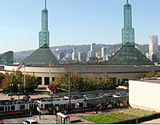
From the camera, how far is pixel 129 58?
253 feet

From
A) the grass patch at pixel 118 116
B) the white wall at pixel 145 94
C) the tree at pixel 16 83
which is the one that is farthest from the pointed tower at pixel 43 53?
the grass patch at pixel 118 116

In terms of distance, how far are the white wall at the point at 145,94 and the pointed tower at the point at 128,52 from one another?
3897cm

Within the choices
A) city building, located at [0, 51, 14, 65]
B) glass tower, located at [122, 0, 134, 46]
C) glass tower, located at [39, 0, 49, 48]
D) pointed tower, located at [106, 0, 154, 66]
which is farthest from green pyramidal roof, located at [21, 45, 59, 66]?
city building, located at [0, 51, 14, 65]

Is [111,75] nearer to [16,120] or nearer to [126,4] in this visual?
[126,4]

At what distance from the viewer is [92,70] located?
63.9 metres

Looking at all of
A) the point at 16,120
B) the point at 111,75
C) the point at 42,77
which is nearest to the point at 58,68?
the point at 42,77

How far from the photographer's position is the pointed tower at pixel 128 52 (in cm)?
7650

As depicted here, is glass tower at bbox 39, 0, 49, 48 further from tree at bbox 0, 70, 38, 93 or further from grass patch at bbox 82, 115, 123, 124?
grass patch at bbox 82, 115, 123, 124

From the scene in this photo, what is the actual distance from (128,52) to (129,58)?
9.11 ft

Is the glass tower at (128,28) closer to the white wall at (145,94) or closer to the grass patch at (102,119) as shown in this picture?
the white wall at (145,94)

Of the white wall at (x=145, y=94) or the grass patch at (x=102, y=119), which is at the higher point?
the white wall at (x=145, y=94)

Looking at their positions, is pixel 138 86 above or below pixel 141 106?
above

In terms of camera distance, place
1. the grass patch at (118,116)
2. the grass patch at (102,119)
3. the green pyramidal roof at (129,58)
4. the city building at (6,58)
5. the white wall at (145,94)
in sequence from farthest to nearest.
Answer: the city building at (6,58) < the green pyramidal roof at (129,58) < the white wall at (145,94) < the grass patch at (118,116) < the grass patch at (102,119)

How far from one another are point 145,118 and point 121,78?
118 ft
